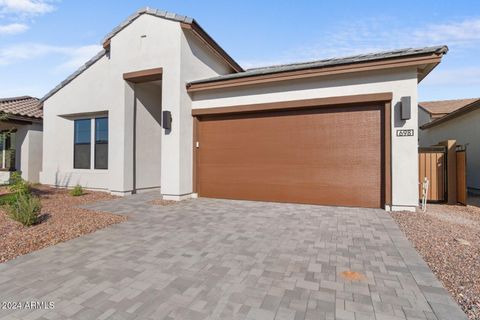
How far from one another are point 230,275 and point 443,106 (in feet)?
82.5

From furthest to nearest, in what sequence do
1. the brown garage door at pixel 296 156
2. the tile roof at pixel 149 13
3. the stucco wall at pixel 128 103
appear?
the stucco wall at pixel 128 103 → the tile roof at pixel 149 13 → the brown garage door at pixel 296 156

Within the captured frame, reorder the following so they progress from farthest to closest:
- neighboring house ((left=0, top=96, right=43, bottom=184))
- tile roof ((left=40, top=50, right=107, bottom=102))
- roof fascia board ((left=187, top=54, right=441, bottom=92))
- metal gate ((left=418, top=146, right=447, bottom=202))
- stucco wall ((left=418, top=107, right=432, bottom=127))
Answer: stucco wall ((left=418, top=107, right=432, bottom=127)), neighboring house ((left=0, top=96, right=43, bottom=184)), tile roof ((left=40, top=50, right=107, bottom=102)), metal gate ((left=418, top=146, right=447, bottom=202)), roof fascia board ((left=187, top=54, right=441, bottom=92))

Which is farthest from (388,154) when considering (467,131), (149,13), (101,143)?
(101,143)

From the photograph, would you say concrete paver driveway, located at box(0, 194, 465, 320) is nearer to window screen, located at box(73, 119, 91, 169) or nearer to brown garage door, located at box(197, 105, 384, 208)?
brown garage door, located at box(197, 105, 384, 208)

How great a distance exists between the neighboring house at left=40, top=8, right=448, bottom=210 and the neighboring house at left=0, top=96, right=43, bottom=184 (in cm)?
291

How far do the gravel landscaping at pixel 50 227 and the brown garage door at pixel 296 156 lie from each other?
3.54m

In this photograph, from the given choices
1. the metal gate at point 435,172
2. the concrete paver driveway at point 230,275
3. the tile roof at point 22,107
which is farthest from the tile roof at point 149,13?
the metal gate at point 435,172

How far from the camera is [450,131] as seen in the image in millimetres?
12992

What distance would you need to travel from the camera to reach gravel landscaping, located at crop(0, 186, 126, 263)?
161 inches

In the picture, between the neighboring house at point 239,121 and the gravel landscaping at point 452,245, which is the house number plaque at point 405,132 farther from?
the gravel landscaping at point 452,245

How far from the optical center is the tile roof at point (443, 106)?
1944 cm

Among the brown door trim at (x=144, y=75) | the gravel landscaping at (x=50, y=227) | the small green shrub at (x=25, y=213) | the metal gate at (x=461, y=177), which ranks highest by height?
the brown door trim at (x=144, y=75)

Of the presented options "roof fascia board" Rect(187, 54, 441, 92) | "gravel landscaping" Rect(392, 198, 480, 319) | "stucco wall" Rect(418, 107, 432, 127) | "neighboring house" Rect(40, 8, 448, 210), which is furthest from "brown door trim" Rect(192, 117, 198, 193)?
"stucco wall" Rect(418, 107, 432, 127)

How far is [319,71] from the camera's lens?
22.8 feet
